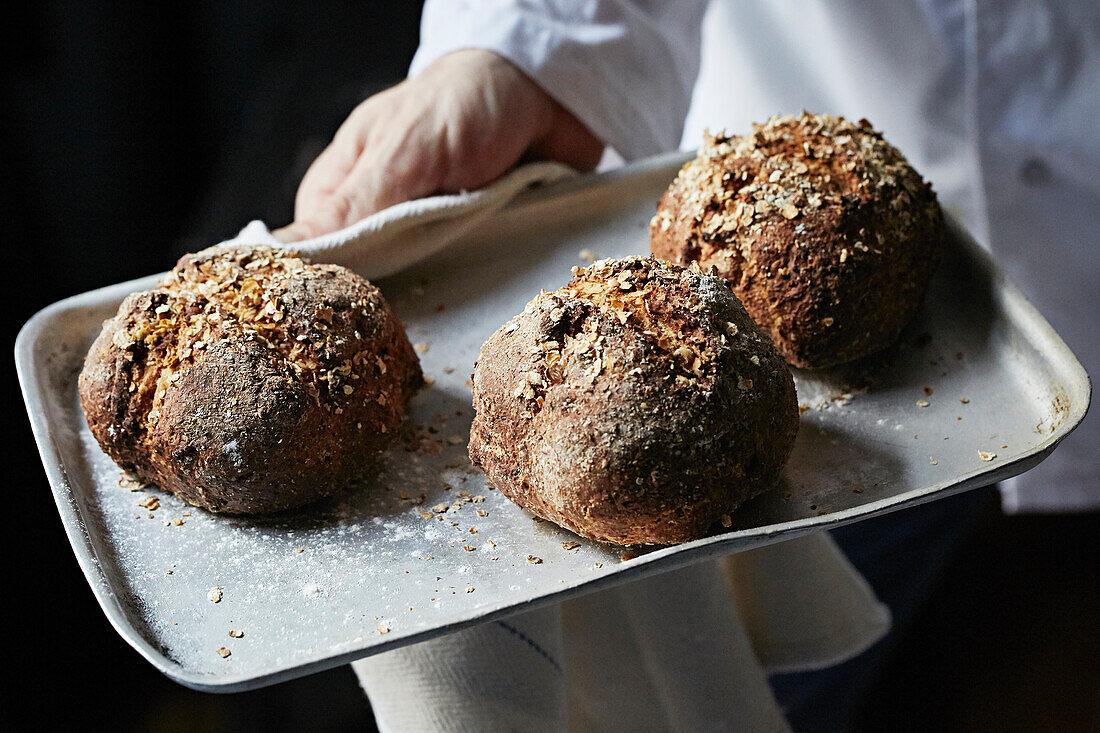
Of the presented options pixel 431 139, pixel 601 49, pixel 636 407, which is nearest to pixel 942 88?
pixel 601 49

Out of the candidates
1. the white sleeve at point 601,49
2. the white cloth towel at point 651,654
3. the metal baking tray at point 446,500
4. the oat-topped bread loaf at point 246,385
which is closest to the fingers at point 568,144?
the white sleeve at point 601,49

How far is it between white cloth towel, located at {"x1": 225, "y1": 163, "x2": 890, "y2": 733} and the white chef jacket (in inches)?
9.1

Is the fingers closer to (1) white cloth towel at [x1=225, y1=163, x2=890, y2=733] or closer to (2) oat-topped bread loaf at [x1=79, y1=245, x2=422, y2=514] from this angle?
(1) white cloth towel at [x1=225, y1=163, x2=890, y2=733]

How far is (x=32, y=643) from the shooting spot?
162 centimetres

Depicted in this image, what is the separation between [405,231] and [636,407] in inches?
20.3

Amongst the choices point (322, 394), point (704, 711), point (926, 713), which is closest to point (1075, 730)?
point (926, 713)

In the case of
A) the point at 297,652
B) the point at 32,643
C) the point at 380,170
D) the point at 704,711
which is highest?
the point at 380,170

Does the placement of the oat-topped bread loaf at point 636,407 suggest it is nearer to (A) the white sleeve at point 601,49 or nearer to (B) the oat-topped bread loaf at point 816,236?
(B) the oat-topped bread loaf at point 816,236

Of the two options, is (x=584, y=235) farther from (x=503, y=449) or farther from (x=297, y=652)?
(x=297, y=652)

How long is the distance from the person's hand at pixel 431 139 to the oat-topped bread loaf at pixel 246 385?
251 mm

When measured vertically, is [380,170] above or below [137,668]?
above

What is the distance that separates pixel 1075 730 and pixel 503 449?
5.36 ft

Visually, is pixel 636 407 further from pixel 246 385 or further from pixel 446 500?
pixel 246 385

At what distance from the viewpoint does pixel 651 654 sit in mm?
1179
